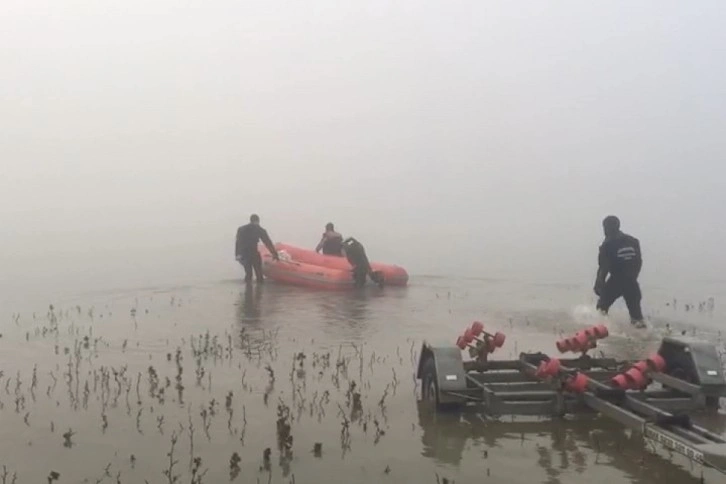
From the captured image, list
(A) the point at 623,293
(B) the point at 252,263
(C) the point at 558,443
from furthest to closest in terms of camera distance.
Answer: (B) the point at 252,263, (A) the point at 623,293, (C) the point at 558,443

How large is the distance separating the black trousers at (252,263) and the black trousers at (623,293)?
9962 millimetres

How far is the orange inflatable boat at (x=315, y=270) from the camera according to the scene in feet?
60.7

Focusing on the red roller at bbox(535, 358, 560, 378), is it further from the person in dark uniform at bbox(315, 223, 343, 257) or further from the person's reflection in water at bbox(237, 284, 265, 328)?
the person in dark uniform at bbox(315, 223, 343, 257)

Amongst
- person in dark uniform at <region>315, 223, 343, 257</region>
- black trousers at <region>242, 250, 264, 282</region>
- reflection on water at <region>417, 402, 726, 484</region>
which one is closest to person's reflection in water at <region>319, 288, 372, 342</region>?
person in dark uniform at <region>315, 223, 343, 257</region>

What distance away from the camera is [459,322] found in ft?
43.8

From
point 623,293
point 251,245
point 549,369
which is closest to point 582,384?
point 549,369

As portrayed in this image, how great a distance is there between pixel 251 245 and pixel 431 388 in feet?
43.2

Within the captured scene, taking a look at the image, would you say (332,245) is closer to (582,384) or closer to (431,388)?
(431,388)

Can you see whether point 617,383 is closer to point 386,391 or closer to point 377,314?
point 386,391

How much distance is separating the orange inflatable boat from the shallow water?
4413mm

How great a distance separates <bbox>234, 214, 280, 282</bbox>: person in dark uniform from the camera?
19.5 meters

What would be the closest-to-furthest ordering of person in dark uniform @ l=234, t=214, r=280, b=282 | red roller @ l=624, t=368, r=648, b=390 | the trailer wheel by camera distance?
1. red roller @ l=624, t=368, r=648, b=390
2. the trailer wheel
3. person in dark uniform @ l=234, t=214, r=280, b=282

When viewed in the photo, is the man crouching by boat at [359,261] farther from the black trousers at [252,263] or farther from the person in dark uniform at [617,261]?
the person in dark uniform at [617,261]

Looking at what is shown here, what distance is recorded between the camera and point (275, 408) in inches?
277
